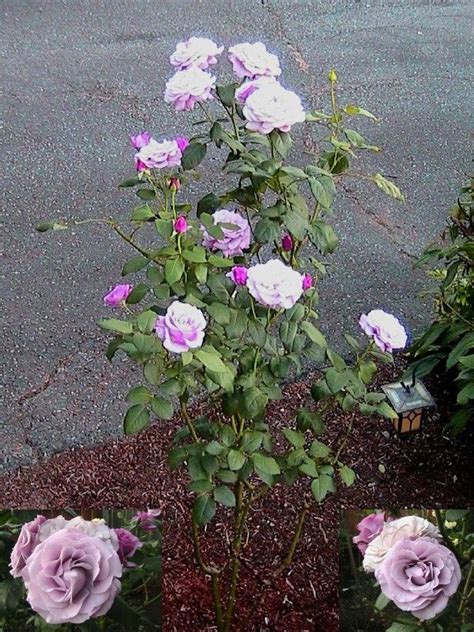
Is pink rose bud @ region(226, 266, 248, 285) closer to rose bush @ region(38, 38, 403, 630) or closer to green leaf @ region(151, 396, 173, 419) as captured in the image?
rose bush @ region(38, 38, 403, 630)

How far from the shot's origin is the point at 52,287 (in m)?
3.27

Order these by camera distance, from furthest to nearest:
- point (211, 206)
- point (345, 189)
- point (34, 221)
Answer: point (345, 189)
point (34, 221)
point (211, 206)

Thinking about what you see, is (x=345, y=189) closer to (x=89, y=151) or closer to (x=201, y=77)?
(x=89, y=151)

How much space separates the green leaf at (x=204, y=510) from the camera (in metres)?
1.52

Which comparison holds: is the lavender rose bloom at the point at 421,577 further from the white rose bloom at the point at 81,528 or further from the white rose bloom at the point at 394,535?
the white rose bloom at the point at 81,528

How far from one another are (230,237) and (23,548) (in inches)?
25.6

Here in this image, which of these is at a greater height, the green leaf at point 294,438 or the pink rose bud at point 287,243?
the pink rose bud at point 287,243

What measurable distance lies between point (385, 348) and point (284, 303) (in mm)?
254

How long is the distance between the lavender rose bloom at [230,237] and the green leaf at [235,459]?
0.37 metres

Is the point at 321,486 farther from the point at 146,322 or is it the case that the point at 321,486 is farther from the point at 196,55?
the point at 196,55

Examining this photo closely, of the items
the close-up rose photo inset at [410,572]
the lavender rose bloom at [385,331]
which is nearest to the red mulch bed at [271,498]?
the close-up rose photo inset at [410,572]

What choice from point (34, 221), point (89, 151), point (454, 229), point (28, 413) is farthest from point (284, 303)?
point (89, 151)

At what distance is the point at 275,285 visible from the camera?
1.33m

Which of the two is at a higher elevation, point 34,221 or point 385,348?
point 385,348
